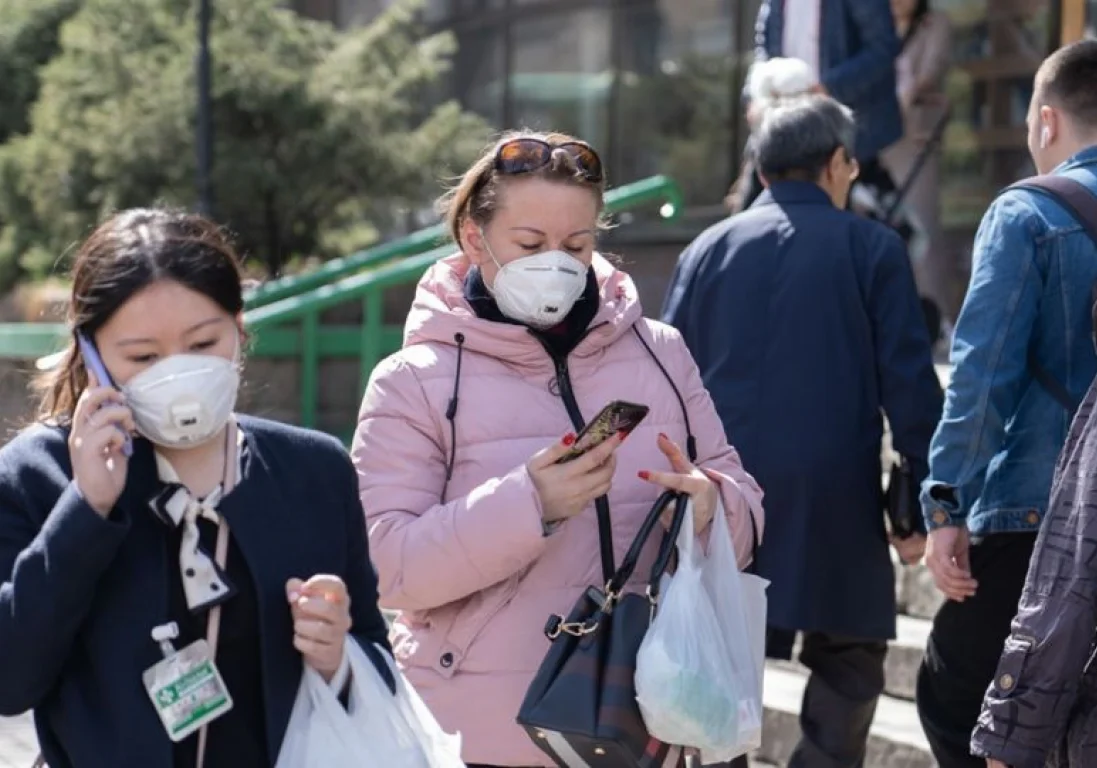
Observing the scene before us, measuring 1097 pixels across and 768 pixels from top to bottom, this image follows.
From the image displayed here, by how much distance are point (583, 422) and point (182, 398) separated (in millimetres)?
1003

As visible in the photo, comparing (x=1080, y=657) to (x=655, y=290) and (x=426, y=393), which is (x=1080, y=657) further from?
(x=655, y=290)

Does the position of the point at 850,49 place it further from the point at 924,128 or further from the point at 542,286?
the point at 542,286

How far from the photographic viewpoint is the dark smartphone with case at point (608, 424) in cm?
322

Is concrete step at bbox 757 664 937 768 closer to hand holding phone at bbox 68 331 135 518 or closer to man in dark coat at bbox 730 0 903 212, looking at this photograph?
man in dark coat at bbox 730 0 903 212

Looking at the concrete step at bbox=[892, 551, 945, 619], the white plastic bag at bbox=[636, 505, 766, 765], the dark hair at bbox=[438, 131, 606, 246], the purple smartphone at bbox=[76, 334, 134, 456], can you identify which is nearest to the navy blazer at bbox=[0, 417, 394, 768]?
the purple smartphone at bbox=[76, 334, 134, 456]

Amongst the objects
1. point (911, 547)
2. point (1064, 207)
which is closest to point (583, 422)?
point (1064, 207)

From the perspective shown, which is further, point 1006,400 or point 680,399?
point 1006,400

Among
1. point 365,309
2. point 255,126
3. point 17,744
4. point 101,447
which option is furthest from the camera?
point 255,126

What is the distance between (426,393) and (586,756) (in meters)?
0.71

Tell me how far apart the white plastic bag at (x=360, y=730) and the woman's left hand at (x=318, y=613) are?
6 centimetres

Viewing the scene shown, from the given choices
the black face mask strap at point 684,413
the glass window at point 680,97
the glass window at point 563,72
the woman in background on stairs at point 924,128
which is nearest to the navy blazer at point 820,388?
the black face mask strap at point 684,413

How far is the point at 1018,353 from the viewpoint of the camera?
4211 millimetres

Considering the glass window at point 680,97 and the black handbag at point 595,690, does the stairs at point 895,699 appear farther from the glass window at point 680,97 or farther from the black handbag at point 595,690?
the glass window at point 680,97

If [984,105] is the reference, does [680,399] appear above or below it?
below
